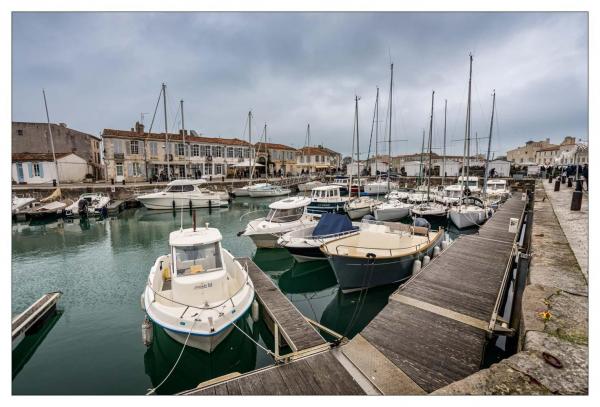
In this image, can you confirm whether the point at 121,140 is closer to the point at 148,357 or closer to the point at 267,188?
the point at 267,188

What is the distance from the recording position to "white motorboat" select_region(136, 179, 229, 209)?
30.6 m

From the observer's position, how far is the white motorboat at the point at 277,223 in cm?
1587

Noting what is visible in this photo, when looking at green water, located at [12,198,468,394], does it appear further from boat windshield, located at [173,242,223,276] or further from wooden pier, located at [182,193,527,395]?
wooden pier, located at [182,193,527,395]

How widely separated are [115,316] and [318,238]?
328 inches

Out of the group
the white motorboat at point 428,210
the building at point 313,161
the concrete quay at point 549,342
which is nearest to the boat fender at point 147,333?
the concrete quay at point 549,342

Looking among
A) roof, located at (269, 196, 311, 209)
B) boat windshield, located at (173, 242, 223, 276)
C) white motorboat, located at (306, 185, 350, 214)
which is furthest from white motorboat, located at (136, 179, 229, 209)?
boat windshield, located at (173, 242, 223, 276)

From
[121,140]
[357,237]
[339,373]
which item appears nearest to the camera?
[339,373]

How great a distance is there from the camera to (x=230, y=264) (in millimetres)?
9656

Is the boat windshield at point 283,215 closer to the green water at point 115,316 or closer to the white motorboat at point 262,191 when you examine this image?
the green water at point 115,316

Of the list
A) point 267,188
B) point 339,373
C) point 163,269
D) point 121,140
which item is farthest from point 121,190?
point 339,373

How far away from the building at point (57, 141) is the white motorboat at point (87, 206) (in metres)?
17.3

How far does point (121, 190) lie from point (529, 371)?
38.9 m

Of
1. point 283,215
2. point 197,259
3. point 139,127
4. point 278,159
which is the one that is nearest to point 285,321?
point 197,259

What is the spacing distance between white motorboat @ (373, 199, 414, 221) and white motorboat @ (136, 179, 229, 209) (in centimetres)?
1867
